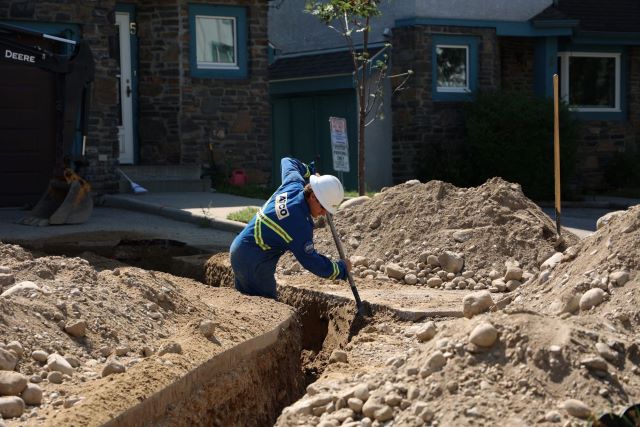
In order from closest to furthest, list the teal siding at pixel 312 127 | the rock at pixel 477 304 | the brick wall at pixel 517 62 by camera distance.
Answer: the rock at pixel 477 304
the teal siding at pixel 312 127
the brick wall at pixel 517 62

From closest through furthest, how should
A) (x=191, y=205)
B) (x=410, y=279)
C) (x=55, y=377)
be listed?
(x=55, y=377) → (x=410, y=279) → (x=191, y=205)

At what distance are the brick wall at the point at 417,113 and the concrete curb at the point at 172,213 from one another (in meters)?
6.69

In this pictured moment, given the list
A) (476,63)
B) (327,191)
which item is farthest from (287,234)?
(476,63)

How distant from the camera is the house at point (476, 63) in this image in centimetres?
2297

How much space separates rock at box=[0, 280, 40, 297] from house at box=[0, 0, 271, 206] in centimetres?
1115

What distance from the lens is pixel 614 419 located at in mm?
5219

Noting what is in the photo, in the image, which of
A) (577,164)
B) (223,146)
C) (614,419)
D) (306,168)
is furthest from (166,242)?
(577,164)

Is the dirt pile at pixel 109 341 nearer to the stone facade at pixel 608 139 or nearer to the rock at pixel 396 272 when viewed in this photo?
the rock at pixel 396 272

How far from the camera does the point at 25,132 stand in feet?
60.3

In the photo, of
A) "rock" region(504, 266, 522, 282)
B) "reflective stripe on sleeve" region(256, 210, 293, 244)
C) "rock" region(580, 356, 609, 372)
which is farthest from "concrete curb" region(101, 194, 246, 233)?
"rock" region(580, 356, 609, 372)

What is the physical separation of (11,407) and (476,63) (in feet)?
62.0

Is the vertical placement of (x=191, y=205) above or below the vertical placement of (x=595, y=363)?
above

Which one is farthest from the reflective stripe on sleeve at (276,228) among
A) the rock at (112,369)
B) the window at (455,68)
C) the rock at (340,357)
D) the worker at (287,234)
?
the window at (455,68)

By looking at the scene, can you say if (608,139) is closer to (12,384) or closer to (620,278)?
(620,278)
